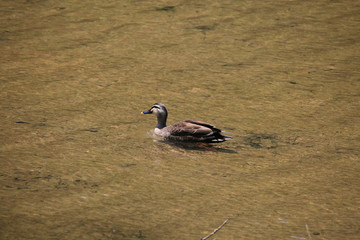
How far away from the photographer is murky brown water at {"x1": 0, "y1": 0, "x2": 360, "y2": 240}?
408 centimetres

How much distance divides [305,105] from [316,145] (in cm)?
109

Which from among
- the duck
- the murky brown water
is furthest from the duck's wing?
the murky brown water

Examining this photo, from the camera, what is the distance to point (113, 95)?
6.60 m

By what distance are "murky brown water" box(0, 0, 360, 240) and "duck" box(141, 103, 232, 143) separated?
0.14 meters

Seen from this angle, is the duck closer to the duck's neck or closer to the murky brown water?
the duck's neck

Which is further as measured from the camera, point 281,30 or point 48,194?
point 281,30

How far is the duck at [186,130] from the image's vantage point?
542 cm

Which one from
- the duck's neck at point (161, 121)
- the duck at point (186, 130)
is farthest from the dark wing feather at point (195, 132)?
the duck's neck at point (161, 121)

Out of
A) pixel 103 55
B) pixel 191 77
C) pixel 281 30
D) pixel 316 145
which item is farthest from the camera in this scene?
pixel 281 30

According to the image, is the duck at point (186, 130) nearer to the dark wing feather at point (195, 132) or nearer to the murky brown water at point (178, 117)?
the dark wing feather at point (195, 132)

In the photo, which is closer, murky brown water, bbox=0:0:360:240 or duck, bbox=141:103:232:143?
murky brown water, bbox=0:0:360:240

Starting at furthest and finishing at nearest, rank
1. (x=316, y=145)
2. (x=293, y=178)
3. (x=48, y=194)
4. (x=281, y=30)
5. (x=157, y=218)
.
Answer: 1. (x=281, y=30)
2. (x=316, y=145)
3. (x=293, y=178)
4. (x=48, y=194)
5. (x=157, y=218)

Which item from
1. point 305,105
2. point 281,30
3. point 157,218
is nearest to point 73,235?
point 157,218

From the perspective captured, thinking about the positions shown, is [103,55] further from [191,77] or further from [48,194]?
[48,194]
